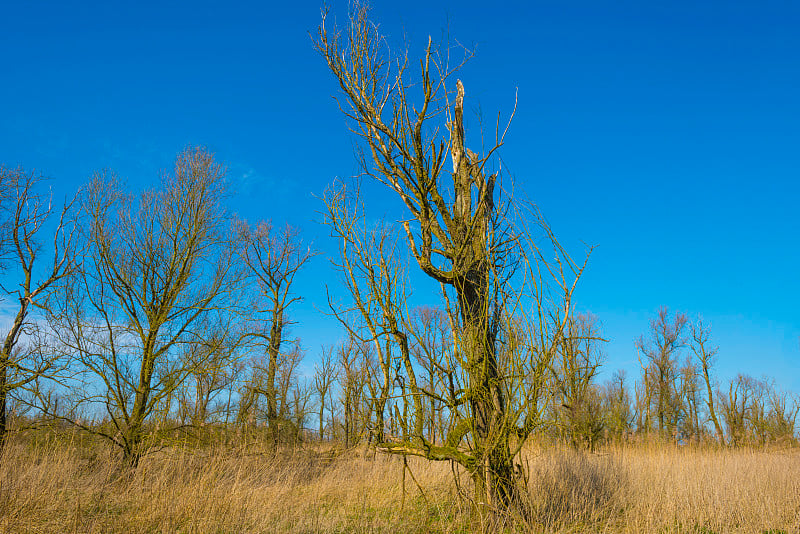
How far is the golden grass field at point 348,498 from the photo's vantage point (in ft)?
16.6

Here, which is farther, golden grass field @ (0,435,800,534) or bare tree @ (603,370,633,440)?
bare tree @ (603,370,633,440)

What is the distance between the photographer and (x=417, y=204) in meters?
5.54

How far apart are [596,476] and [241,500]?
5.45m

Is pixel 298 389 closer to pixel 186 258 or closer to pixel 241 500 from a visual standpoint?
pixel 186 258

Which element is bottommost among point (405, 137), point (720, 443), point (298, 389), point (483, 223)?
point (720, 443)

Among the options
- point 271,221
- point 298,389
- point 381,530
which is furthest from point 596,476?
point 271,221

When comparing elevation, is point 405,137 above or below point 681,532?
above

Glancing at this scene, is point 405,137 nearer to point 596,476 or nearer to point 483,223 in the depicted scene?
point 483,223

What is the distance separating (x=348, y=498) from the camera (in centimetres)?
717

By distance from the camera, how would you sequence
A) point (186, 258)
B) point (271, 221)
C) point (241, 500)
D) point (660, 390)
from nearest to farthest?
point (241, 500) < point (186, 258) < point (271, 221) < point (660, 390)

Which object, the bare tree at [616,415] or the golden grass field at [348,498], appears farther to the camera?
the bare tree at [616,415]

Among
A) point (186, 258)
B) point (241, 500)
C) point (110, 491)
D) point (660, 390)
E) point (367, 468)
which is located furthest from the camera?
point (660, 390)

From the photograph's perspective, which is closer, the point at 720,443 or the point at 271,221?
the point at 720,443

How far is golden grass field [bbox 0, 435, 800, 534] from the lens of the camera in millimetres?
5055
